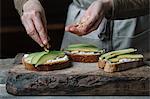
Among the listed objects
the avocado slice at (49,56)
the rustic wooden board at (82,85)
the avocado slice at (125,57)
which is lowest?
the rustic wooden board at (82,85)

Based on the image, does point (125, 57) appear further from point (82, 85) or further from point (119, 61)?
point (82, 85)

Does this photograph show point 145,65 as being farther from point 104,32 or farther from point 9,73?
point 9,73

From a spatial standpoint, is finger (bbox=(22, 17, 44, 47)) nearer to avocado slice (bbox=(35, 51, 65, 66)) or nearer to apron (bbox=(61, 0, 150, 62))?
avocado slice (bbox=(35, 51, 65, 66))

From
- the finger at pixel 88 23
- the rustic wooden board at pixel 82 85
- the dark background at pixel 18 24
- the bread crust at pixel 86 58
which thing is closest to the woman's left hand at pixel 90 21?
the finger at pixel 88 23

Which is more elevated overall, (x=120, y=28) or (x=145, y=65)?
(x=120, y=28)

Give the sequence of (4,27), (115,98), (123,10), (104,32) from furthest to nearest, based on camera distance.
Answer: (4,27) < (104,32) < (123,10) < (115,98)

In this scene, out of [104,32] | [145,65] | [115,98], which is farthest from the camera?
[104,32]

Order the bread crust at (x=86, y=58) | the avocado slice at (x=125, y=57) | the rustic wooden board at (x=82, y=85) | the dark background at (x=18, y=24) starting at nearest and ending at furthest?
1. the rustic wooden board at (x=82, y=85)
2. the avocado slice at (x=125, y=57)
3. the bread crust at (x=86, y=58)
4. the dark background at (x=18, y=24)

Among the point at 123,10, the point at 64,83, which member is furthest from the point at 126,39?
the point at 64,83

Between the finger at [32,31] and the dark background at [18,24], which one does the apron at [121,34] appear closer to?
the finger at [32,31]
